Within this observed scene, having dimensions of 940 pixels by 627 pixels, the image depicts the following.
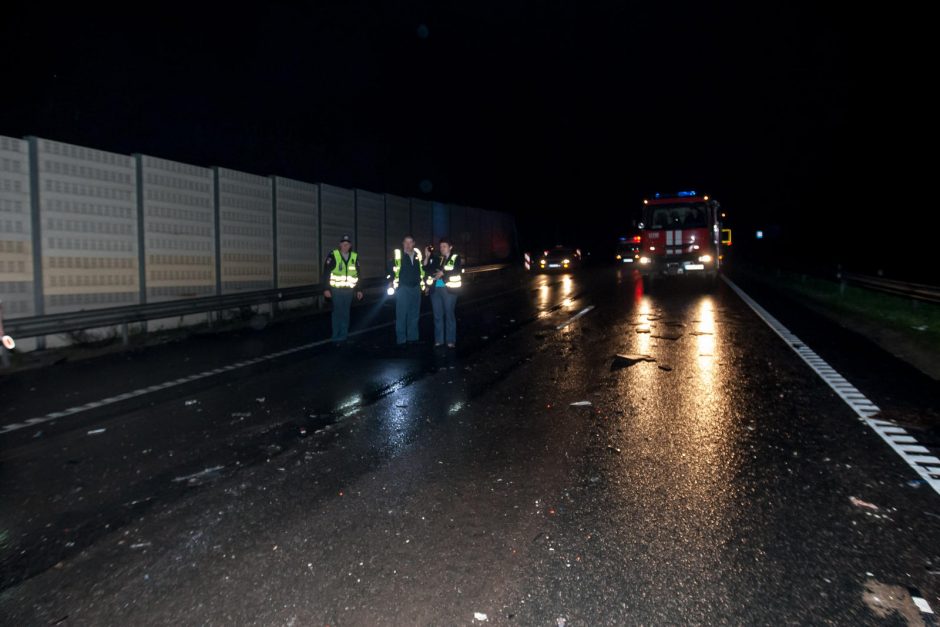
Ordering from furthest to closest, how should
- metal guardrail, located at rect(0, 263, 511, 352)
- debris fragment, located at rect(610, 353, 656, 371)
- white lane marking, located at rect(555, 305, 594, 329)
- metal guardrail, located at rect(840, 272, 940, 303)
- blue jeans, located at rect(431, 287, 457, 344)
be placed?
metal guardrail, located at rect(840, 272, 940, 303) → white lane marking, located at rect(555, 305, 594, 329) → blue jeans, located at rect(431, 287, 457, 344) → metal guardrail, located at rect(0, 263, 511, 352) → debris fragment, located at rect(610, 353, 656, 371)

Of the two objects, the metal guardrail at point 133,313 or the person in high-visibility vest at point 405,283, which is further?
→ the person in high-visibility vest at point 405,283

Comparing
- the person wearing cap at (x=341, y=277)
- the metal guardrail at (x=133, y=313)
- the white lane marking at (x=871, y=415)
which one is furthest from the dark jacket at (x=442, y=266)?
the white lane marking at (x=871, y=415)

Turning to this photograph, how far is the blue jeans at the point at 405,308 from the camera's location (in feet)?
41.7

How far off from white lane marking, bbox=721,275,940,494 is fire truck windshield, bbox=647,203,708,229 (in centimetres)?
1684

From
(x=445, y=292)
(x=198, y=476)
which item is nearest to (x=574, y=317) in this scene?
(x=445, y=292)

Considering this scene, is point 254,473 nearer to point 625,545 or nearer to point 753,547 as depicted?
point 625,545

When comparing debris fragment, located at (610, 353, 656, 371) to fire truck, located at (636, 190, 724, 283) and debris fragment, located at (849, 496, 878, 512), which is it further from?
fire truck, located at (636, 190, 724, 283)

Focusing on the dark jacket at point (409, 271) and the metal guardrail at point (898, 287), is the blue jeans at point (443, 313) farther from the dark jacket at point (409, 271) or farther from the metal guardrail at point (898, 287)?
the metal guardrail at point (898, 287)

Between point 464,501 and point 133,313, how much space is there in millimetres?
10418

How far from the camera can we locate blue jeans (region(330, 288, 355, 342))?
1286 centimetres

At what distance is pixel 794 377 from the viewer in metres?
9.62

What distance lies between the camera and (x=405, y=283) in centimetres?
1274

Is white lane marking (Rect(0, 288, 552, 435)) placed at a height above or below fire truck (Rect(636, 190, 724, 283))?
below


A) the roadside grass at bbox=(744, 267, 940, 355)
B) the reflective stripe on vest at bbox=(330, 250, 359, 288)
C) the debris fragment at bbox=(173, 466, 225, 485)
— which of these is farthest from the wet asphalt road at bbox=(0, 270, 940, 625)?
the roadside grass at bbox=(744, 267, 940, 355)
